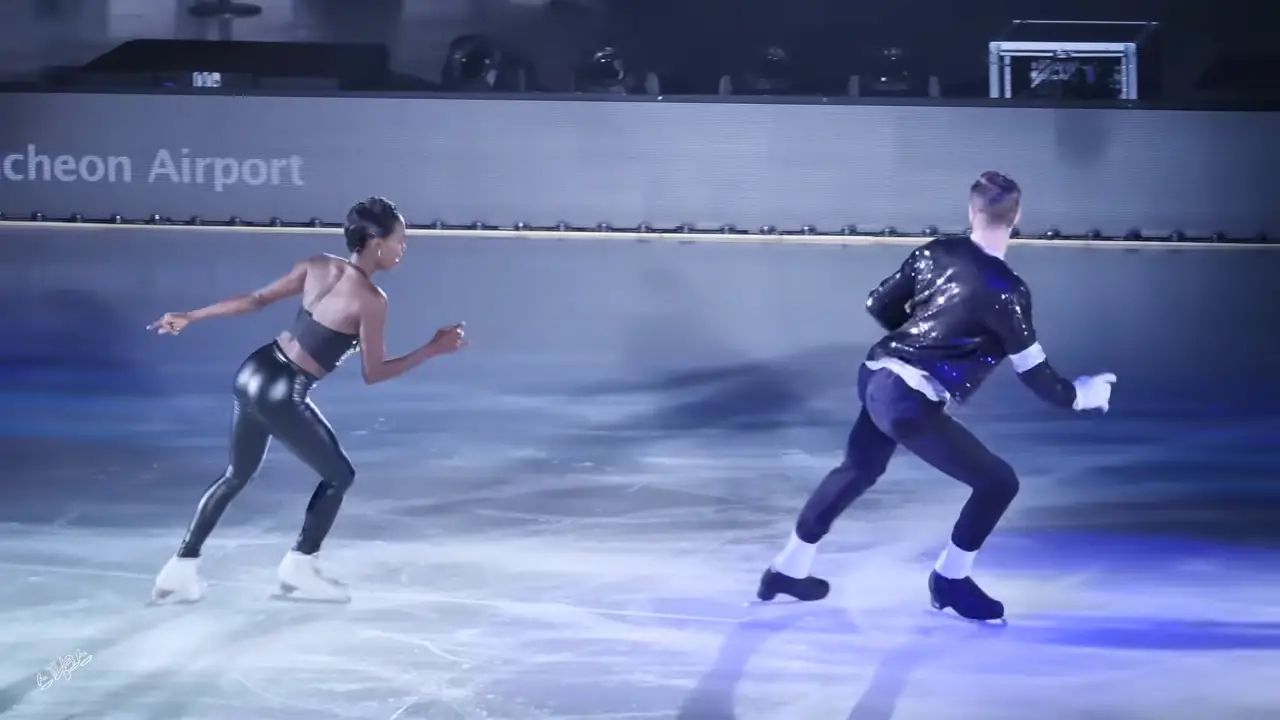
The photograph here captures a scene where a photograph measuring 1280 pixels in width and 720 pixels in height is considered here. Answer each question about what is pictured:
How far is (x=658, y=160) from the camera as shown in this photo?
6953 mm

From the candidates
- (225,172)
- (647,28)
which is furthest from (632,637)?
(647,28)

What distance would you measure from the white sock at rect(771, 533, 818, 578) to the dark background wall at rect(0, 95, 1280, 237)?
395 centimetres

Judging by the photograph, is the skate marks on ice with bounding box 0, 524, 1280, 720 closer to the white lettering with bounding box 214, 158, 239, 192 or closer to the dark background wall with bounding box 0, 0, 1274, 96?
the white lettering with bounding box 214, 158, 239, 192

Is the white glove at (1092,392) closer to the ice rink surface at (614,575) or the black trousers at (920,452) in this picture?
the black trousers at (920,452)

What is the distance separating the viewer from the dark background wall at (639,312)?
15.8ft

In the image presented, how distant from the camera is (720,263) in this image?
21.1 ft

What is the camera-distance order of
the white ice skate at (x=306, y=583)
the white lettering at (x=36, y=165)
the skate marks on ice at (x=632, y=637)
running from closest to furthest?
the skate marks on ice at (x=632, y=637), the white ice skate at (x=306, y=583), the white lettering at (x=36, y=165)

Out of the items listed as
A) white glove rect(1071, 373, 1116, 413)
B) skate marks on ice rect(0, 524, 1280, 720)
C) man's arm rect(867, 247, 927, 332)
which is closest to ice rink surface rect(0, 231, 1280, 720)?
skate marks on ice rect(0, 524, 1280, 720)

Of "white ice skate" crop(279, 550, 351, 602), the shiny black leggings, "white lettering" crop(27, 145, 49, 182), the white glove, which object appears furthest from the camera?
"white lettering" crop(27, 145, 49, 182)

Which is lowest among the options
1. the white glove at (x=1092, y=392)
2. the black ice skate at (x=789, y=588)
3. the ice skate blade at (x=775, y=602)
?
the ice skate blade at (x=775, y=602)

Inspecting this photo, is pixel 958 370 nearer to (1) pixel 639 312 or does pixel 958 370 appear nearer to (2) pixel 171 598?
(2) pixel 171 598

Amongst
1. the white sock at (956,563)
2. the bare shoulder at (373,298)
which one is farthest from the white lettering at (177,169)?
the white sock at (956,563)

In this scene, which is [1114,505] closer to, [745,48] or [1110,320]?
[1110,320]

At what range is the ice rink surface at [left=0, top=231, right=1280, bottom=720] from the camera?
276cm
